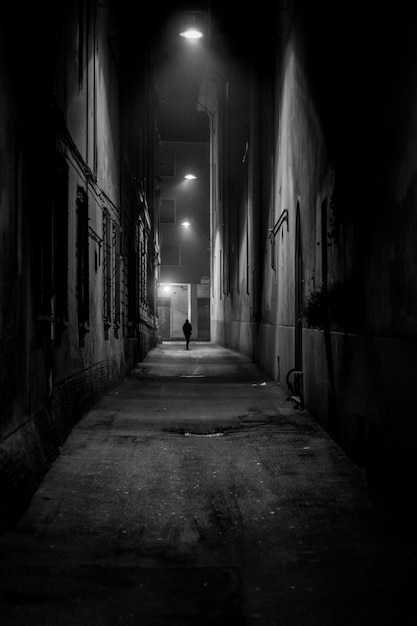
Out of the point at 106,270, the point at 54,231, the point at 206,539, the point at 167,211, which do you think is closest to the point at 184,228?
the point at 167,211

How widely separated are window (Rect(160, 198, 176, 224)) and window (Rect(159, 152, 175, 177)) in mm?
1988

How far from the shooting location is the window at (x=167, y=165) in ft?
179

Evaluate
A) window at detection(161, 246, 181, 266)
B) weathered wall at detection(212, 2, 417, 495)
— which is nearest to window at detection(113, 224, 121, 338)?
weathered wall at detection(212, 2, 417, 495)

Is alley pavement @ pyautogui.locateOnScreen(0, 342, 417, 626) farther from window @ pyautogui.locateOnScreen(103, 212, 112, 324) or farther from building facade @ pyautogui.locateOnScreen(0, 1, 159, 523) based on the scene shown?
window @ pyautogui.locateOnScreen(103, 212, 112, 324)

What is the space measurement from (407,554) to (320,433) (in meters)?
4.99

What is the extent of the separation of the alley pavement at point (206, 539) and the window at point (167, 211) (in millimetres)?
45842

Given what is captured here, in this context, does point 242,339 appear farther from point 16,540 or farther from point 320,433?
point 16,540

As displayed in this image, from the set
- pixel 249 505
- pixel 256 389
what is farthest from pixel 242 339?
pixel 249 505

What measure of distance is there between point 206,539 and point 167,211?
5065 centimetres

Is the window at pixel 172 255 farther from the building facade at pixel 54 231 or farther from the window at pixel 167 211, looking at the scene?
the building facade at pixel 54 231

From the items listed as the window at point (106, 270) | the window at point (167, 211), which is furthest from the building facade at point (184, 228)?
the window at point (106, 270)

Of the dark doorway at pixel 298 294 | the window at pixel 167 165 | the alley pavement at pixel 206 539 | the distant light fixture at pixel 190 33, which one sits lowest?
the alley pavement at pixel 206 539

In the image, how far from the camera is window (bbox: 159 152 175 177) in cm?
5447

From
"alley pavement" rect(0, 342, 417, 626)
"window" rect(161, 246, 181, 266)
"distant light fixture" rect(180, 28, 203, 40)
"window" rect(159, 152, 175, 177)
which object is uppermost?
"window" rect(159, 152, 175, 177)
